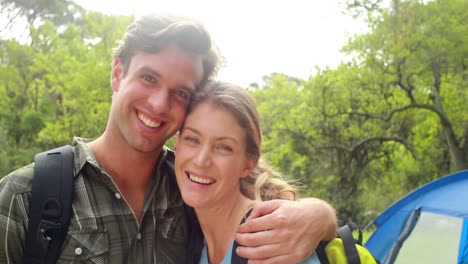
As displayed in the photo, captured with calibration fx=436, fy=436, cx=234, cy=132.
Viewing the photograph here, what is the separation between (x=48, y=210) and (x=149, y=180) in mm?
593

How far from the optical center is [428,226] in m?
5.53

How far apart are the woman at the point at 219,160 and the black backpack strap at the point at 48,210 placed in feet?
1.76

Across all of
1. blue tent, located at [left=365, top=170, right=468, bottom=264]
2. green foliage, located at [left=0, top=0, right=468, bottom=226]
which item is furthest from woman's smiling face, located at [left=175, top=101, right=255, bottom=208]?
green foliage, located at [left=0, top=0, right=468, bottom=226]

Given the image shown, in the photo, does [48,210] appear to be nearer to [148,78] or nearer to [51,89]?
[148,78]

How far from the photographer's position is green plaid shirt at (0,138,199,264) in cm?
166

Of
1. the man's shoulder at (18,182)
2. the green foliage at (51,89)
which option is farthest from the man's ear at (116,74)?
the green foliage at (51,89)

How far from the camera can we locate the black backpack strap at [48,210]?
5.41ft

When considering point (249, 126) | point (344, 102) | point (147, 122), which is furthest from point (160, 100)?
point (344, 102)

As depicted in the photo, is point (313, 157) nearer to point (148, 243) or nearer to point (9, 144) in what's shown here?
point (9, 144)

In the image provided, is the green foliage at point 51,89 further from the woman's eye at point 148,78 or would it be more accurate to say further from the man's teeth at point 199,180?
the man's teeth at point 199,180

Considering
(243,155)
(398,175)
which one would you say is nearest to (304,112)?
(398,175)

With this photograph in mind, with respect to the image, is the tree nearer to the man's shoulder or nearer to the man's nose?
the man's nose

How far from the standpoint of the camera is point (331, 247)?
73.3 inches

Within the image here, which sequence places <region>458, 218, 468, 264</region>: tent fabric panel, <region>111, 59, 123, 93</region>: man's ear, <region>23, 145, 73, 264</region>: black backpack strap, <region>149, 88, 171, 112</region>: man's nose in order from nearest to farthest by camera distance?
<region>23, 145, 73, 264</region>: black backpack strap → <region>149, 88, 171, 112</region>: man's nose → <region>111, 59, 123, 93</region>: man's ear → <region>458, 218, 468, 264</region>: tent fabric panel
